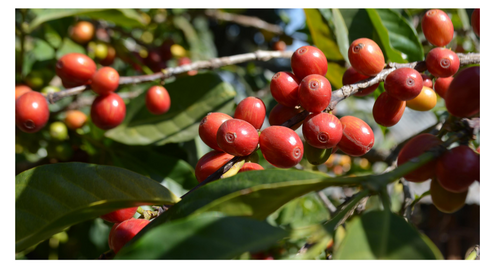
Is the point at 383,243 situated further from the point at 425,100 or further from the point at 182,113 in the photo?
the point at 182,113

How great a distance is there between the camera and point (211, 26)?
4781mm

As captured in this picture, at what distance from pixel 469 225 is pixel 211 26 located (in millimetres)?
4187

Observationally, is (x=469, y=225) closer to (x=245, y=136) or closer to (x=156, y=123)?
(x=156, y=123)

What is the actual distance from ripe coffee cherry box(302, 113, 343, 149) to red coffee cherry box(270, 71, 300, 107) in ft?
0.33

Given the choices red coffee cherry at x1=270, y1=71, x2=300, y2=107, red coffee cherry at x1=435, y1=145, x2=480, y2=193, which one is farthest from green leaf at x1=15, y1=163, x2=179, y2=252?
red coffee cherry at x1=435, y1=145, x2=480, y2=193

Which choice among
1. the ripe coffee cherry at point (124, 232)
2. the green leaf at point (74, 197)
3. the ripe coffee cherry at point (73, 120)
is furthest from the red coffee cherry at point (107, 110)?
the ripe coffee cherry at point (124, 232)

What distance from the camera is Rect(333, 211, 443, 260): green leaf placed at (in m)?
0.60

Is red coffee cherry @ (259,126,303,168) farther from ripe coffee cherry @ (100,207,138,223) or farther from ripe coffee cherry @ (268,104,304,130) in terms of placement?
ripe coffee cherry @ (100,207,138,223)

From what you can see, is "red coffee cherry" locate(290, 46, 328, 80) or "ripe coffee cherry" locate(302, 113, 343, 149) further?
"red coffee cherry" locate(290, 46, 328, 80)

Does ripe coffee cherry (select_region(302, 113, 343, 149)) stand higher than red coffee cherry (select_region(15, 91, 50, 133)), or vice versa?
red coffee cherry (select_region(15, 91, 50, 133))

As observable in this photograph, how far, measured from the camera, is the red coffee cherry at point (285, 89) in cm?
91

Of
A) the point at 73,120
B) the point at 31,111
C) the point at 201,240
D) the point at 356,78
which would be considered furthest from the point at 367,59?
the point at 73,120

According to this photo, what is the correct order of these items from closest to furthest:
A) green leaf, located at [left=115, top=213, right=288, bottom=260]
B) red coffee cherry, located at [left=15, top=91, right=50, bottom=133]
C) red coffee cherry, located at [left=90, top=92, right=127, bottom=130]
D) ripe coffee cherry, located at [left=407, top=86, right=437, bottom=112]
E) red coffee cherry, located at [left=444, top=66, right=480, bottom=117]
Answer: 1. green leaf, located at [left=115, top=213, right=288, bottom=260]
2. red coffee cherry, located at [left=444, top=66, right=480, bottom=117]
3. ripe coffee cherry, located at [left=407, top=86, right=437, bottom=112]
4. red coffee cherry, located at [left=15, top=91, right=50, bottom=133]
5. red coffee cherry, located at [left=90, top=92, right=127, bottom=130]

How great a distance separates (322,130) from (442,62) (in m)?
0.44
